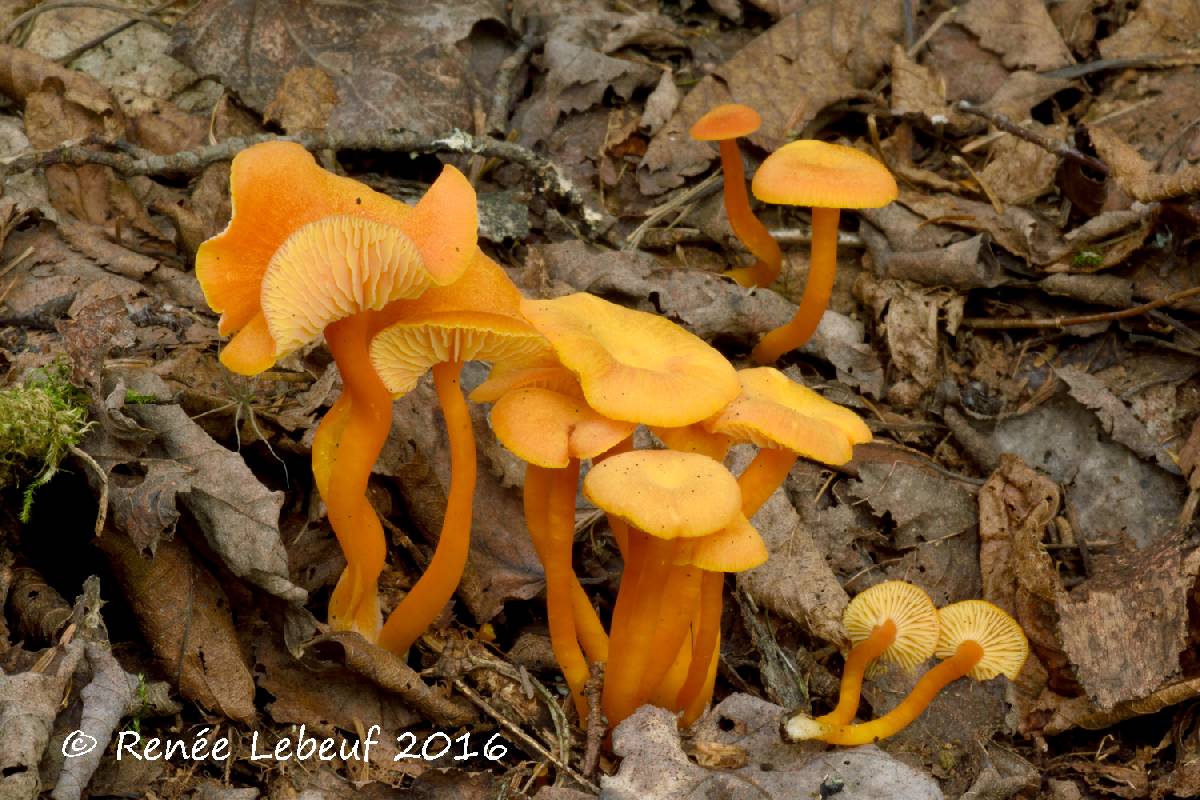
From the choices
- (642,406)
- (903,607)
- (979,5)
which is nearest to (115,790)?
(642,406)

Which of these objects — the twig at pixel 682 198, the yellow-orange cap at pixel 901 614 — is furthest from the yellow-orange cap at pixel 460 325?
the twig at pixel 682 198

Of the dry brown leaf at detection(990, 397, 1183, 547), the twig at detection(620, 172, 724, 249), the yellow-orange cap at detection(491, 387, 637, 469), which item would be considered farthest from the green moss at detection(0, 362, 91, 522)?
the dry brown leaf at detection(990, 397, 1183, 547)

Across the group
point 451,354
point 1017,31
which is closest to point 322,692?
point 451,354

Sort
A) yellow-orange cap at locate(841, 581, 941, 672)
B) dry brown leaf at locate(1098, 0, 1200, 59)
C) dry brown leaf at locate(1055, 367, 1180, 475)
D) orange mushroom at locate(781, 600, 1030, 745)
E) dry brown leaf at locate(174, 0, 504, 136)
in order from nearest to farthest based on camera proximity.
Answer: orange mushroom at locate(781, 600, 1030, 745)
yellow-orange cap at locate(841, 581, 941, 672)
dry brown leaf at locate(1055, 367, 1180, 475)
dry brown leaf at locate(174, 0, 504, 136)
dry brown leaf at locate(1098, 0, 1200, 59)

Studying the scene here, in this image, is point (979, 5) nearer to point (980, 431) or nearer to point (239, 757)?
point (980, 431)

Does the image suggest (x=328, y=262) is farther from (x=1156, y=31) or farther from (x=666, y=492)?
(x=1156, y=31)

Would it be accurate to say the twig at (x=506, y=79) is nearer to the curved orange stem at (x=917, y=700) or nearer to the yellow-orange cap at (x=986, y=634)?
the yellow-orange cap at (x=986, y=634)

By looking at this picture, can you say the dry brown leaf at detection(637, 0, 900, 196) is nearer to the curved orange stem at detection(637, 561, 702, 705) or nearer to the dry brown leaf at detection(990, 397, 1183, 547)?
the dry brown leaf at detection(990, 397, 1183, 547)
